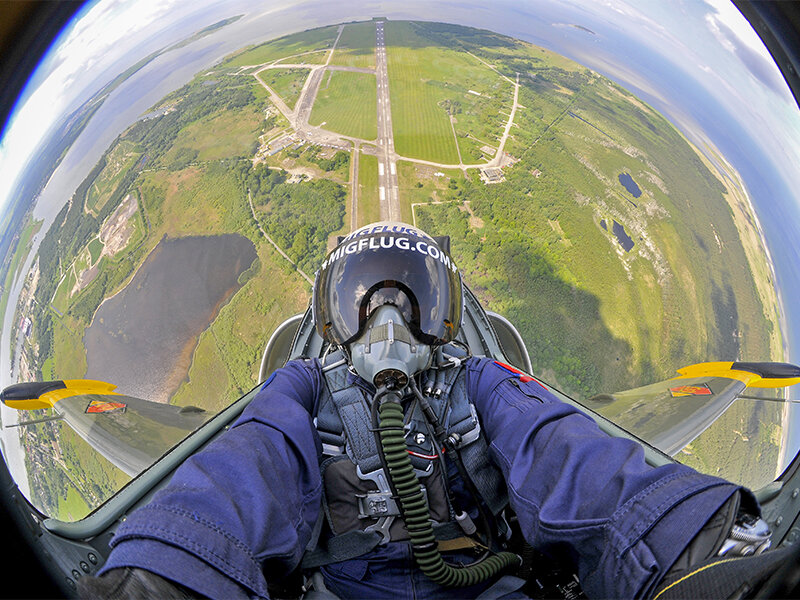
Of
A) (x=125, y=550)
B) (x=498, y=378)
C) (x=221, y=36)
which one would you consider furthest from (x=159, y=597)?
(x=221, y=36)

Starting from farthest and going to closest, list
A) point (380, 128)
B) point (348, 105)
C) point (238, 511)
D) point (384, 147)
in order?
point (348, 105), point (380, 128), point (384, 147), point (238, 511)

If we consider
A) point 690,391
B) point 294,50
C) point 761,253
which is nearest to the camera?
point 690,391

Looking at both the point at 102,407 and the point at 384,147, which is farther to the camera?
the point at 384,147

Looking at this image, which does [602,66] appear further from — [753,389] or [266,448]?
[266,448]

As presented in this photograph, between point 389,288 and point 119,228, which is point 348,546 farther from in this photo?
point 119,228

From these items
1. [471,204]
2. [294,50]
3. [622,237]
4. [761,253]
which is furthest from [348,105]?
[761,253]

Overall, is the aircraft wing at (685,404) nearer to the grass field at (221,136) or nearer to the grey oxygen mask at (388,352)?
the grey oxygen mask at (388,352)

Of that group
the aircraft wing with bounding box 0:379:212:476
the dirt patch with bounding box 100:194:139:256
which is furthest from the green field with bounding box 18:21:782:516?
the aircraft wing with bounding box 0:379:212:476

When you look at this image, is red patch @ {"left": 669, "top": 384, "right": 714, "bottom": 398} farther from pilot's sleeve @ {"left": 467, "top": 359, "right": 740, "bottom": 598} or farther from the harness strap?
the harness strap
